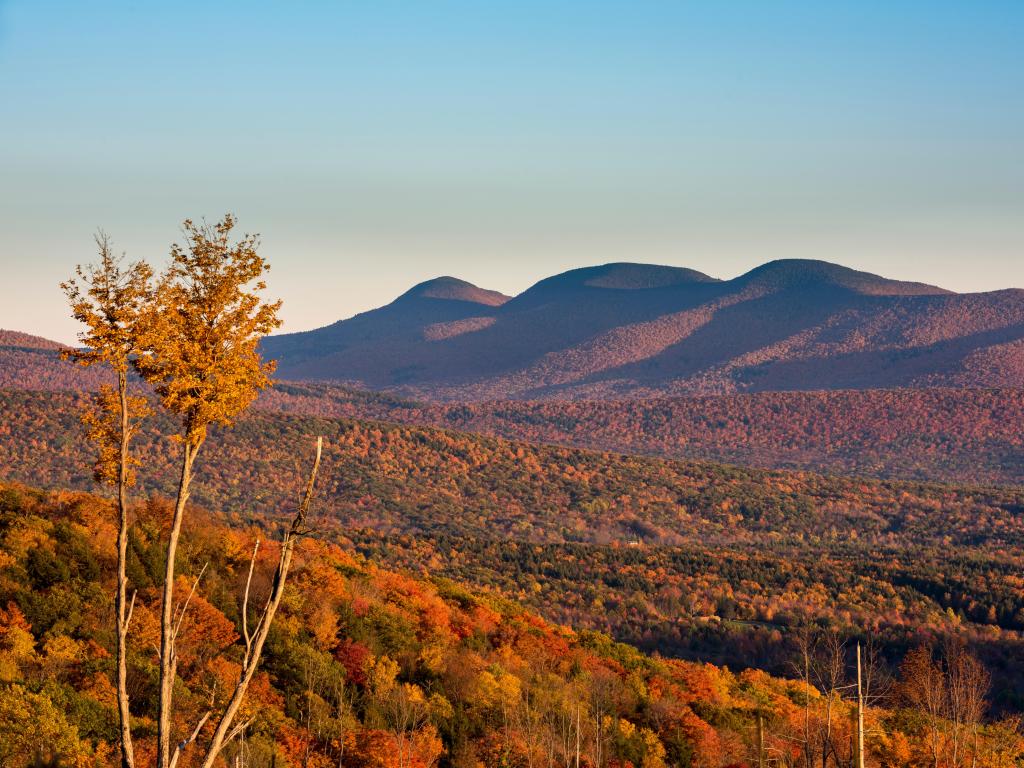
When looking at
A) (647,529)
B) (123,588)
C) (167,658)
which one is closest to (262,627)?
(167,658)

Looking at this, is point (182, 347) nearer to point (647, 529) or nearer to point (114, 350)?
point (114, 350)

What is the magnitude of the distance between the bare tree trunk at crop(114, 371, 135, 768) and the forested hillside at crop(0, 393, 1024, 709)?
29859mm

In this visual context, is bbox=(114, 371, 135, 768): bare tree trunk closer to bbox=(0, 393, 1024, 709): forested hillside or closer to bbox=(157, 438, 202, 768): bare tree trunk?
bbox=(157, 438, 202, 768): bare tree trunk

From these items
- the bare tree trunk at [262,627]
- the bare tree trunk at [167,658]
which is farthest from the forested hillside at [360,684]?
the bare tree trunk at [262,627]

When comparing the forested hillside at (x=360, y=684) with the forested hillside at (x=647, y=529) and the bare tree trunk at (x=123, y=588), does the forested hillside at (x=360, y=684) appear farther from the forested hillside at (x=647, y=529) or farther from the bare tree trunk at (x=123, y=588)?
the bare tree trunk at (x=123, y=588)

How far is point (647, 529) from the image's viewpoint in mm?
129875

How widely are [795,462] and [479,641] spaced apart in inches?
6319

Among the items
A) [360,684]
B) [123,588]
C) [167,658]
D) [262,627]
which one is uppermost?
[123,588]

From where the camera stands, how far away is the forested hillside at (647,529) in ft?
236

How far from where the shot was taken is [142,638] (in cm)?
3038

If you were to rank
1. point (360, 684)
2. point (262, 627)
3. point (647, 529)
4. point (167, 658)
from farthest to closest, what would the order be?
point (647, 529) < point (360, 684) < point (167, 658) < point (262, 627)

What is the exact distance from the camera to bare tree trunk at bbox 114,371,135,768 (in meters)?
10.9

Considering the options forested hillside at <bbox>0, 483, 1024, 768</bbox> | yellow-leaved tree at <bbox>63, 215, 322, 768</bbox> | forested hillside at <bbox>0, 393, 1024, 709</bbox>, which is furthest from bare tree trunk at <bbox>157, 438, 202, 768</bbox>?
forested hillside at <bbox>0, 393, 1024, 709</bbox>

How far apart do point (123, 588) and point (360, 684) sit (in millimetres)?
25488
